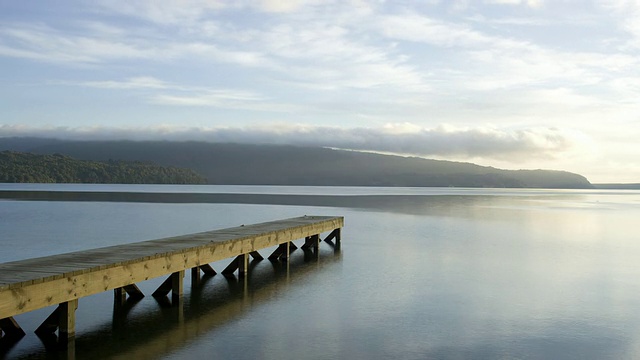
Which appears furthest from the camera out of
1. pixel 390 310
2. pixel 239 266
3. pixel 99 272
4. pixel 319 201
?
pixel 319 201

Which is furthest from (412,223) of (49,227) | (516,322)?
(516,322)

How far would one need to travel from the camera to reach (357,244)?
26.7m

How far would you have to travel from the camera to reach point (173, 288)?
14070 millimetres

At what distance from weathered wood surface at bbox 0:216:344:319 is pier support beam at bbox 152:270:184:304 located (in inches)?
13.8

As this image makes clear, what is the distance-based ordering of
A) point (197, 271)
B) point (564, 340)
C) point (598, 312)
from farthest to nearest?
point (197, 271), point (598, 312), point (564, 340)

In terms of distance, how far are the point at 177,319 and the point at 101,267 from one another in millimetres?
1963

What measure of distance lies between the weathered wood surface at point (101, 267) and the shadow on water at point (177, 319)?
73 cm

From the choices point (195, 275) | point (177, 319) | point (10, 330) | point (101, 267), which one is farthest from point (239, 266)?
point (10, 330)

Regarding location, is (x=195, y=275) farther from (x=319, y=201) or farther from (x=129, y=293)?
(x=319, y=201)

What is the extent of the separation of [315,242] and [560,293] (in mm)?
10494

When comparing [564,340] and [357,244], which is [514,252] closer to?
[357,244]

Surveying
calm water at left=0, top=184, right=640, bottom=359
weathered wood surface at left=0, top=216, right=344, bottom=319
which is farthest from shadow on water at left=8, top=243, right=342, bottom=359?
weathered wood surface at left=0, top=216, right=344, bottom=319

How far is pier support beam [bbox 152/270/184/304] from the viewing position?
547 inches

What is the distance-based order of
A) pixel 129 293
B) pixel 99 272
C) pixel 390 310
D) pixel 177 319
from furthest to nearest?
1. pixel 129 293
2. pixel 390 310
3. pixel 177 319
4. pixel 99 272
